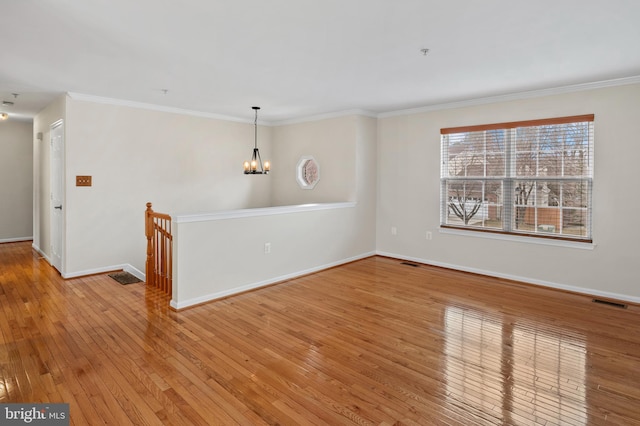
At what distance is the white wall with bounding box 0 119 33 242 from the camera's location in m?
7.25

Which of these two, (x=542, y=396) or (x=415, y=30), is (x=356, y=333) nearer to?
(x=542, y=396)

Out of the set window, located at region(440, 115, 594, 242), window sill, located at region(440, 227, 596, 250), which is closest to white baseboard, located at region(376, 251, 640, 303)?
window sill, located at region(440, 227, 596, 250)

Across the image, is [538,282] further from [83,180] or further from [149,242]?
[83,180]

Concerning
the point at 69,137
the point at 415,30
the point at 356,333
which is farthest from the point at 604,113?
the point at 69,137

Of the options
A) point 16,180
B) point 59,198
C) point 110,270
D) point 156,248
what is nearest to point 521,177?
point 156,248

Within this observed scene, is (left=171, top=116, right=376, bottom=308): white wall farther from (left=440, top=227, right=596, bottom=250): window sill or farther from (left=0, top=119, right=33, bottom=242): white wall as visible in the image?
(left=0, top=119, right=33, bottom=242): white wall

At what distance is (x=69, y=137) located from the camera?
4.76 metres

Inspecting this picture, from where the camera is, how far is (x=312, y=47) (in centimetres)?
312

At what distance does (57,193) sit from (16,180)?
328 centimetres

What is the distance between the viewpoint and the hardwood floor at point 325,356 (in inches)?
84.6

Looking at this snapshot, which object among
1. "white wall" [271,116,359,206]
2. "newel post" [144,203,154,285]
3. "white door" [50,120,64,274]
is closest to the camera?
"newel post" [144,203,154,285]

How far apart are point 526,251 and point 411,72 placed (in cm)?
284

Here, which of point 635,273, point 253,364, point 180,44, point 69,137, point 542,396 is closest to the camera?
point 542,396

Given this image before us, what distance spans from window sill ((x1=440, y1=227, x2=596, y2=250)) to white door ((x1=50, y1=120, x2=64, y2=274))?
5499 mm
